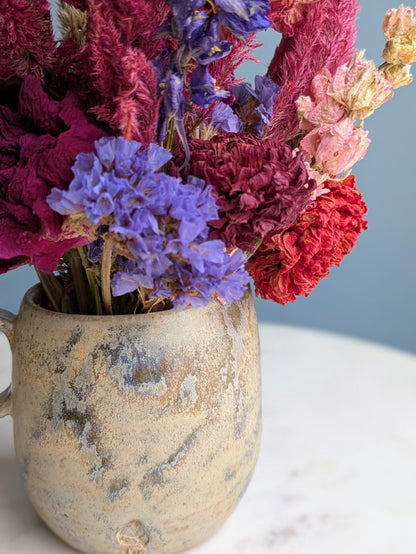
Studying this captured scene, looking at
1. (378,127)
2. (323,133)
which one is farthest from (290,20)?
(378,127)

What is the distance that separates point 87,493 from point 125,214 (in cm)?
21

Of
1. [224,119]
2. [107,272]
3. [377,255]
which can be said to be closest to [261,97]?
[224,119]

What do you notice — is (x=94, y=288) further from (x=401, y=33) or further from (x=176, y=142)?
→ (x=401, y=33)

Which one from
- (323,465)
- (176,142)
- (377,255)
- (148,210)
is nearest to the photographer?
(148,210)

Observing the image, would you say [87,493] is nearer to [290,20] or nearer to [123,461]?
[123,461]

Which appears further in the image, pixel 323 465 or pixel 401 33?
pixel 323 465

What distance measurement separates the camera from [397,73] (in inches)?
16.2

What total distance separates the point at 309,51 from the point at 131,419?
0.79 ft

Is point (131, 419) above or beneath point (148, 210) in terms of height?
beneath

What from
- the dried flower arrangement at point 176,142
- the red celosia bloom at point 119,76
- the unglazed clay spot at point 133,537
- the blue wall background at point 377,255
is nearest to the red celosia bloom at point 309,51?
the dried flower arrangement at point 176,142

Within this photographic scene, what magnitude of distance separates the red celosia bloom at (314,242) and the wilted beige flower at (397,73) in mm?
72

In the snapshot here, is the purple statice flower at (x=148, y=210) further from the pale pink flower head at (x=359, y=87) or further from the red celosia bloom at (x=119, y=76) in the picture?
the pale pink flower head at (x=359, y=87)

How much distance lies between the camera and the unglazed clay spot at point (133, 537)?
44 centimetres

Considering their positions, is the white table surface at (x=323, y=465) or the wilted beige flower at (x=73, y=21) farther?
the white table surface at (x=323, y=465)
